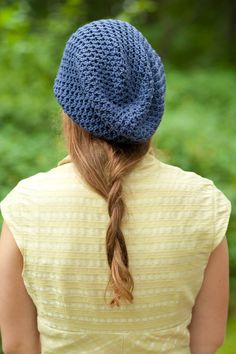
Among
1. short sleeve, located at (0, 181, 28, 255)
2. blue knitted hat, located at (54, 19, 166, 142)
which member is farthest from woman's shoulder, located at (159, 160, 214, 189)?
short sleeve, located at (0, 181, 28, 255)

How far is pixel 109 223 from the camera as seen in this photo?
2045mm

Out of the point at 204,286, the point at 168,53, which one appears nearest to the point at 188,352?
the point at 204,286

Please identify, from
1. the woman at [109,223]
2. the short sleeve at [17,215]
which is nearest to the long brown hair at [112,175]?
the woman at [109,223]

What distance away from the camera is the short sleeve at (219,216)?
7.11 ft

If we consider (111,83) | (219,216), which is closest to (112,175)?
(111,83)

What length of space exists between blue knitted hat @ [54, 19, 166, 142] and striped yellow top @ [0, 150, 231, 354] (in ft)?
0.48

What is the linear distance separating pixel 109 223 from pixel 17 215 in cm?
27

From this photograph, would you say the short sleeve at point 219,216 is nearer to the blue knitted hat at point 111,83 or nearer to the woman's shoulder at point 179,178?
the woman's shoulder at point 179,178

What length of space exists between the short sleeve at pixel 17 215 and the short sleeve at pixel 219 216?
0.55 meters

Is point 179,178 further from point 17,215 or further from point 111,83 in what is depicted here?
point 17,215

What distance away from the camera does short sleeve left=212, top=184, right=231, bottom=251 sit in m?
2.17

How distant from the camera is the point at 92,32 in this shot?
209 cm

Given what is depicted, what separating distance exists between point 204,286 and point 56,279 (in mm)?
470

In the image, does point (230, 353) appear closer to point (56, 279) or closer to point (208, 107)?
point (56, 279)
